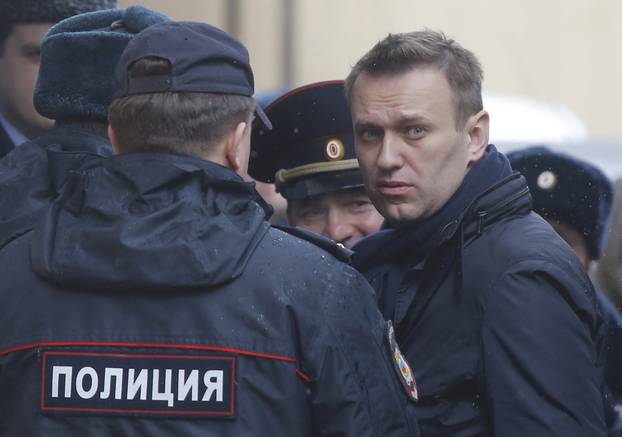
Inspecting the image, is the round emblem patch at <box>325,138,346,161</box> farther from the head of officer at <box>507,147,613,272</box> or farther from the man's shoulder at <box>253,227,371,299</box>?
the man's shoulder at <box>253,227,371,299</box>

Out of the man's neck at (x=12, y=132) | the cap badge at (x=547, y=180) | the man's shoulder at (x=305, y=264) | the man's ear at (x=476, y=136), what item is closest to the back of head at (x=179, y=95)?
the man's shoulder at (x=305, y=264)

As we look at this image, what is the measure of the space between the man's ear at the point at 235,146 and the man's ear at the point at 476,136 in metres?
0.71

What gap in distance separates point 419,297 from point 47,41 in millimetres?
1179

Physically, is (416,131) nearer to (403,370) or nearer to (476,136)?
(476,136)

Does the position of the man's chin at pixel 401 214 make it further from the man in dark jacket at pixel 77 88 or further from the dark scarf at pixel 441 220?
the man in dark jacket at pixel 77 88

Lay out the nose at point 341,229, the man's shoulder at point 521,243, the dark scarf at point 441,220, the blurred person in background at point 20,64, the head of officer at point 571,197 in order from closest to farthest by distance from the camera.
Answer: the man's shoulder at point 521,243, the dark scarf at point 441,220, the nose at point 341,229, the head of officer at point 571,197, the blurred person in background at point 20,64

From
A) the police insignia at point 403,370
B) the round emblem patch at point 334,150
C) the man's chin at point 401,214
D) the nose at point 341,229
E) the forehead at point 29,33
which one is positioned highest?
the man's chin at point 401,214

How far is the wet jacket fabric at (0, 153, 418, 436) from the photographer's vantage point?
7.52ft

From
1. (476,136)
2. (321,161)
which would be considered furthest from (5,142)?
(476,136)

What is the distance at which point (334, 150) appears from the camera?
3865 millimetres

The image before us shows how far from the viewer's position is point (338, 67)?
12031 mm

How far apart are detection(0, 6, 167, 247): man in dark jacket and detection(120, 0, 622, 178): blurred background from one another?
8353mm

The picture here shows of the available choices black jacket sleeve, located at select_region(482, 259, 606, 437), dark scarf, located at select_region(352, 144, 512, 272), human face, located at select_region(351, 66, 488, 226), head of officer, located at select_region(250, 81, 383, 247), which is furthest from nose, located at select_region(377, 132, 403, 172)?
head of officer, located at select_region(250, 81, 383, 247)

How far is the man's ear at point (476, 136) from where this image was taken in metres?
2.95
